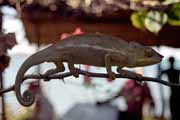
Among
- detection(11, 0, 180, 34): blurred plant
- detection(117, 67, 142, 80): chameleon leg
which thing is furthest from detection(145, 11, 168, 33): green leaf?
detection(117, 67, 142, 80): chameleon leg

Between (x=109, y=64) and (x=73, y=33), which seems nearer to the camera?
(x=109, y=64)

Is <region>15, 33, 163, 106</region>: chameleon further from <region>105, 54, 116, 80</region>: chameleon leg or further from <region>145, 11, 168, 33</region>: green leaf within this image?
<region>145, 11, 168, 33</region>: green leaf

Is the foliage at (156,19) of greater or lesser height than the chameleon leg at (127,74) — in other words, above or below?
above

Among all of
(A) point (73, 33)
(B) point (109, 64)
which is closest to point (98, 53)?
(B) point (109, 64)

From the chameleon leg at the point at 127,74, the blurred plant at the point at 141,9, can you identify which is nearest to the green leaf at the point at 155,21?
the blurred plant at the point at 141,9

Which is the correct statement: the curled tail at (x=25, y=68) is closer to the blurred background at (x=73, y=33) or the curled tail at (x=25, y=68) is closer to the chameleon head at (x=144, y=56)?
the chameleon head at (x=144, y=56)

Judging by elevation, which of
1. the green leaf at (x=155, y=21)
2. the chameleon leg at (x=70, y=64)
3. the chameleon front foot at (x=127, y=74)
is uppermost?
the green leaf at (x=155, y=21)

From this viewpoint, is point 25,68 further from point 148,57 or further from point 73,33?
point 73,33
